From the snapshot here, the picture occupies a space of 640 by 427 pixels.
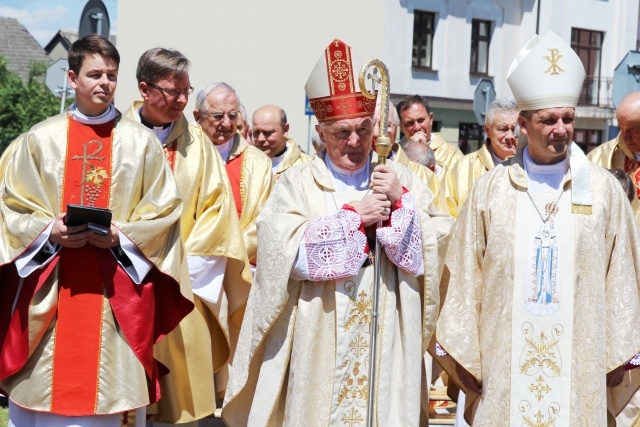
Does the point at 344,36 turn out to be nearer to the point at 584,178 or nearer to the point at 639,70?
the point at 639,70

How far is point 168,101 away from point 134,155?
0.92 m

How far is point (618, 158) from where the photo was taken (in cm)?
791

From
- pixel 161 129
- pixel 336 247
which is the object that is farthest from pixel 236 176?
pixel 336 247

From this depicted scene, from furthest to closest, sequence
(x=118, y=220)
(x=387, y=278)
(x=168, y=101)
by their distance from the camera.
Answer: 1. (x=168, y=101)
2. (x=118, y=220)
3. (x=387, y=278)

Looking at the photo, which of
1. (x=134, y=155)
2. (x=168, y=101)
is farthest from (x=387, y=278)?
(x=168, y=101)

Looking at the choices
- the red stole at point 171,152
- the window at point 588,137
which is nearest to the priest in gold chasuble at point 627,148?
the red stole at point 171,152

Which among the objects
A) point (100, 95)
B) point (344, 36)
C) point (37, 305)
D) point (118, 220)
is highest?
point (344, 36)

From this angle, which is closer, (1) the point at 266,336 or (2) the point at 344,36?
(1) the point at 266,336

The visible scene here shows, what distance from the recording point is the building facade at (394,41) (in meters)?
31.0

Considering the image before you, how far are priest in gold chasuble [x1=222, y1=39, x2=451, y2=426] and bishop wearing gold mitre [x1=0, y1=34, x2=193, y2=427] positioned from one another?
59 cm

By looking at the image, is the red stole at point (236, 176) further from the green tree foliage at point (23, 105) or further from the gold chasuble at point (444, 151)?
the green tree foliage at point (23, 105)

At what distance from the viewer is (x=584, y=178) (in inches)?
219

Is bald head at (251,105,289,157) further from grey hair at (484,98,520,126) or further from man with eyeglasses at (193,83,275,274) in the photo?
grey hair at (484,98,520,126)

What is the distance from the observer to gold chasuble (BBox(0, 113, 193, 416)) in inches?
222
